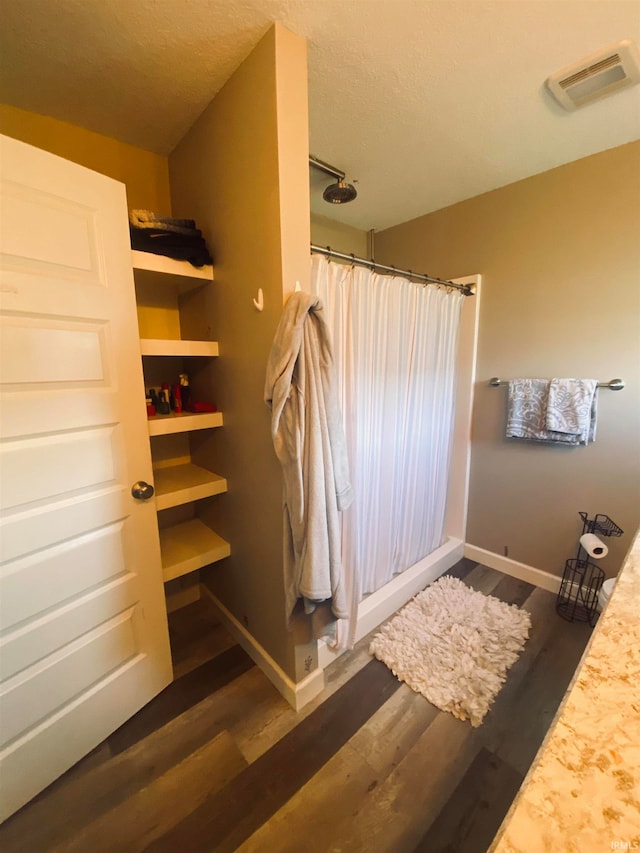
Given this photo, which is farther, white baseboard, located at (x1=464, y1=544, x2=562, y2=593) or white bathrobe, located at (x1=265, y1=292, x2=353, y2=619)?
white baseboard, located at (x1=464, y1=544, x2=562, y2=593)

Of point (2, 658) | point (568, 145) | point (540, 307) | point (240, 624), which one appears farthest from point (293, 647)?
point (568, 145)

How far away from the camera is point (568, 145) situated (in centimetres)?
161

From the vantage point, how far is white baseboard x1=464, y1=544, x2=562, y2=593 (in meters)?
2.05

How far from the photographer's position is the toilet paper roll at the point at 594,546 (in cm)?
170

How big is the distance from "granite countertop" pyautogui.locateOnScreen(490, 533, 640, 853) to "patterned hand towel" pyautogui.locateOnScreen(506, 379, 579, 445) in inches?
56.8

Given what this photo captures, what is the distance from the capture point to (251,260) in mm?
1239

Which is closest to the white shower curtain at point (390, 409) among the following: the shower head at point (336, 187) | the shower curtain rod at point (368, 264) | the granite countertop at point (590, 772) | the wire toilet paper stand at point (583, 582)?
the shower curtain rod at point (368, 264)

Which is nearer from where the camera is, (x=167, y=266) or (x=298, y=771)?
(x=298, y=771)

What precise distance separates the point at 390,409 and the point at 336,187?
4.06 ft

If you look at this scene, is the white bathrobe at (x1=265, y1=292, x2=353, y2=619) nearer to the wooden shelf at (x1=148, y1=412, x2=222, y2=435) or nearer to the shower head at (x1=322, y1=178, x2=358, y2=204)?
the wooden shelf at (x1=148, y1=412, x2=222, y2=435)

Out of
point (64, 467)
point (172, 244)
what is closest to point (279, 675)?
point (64, 467)

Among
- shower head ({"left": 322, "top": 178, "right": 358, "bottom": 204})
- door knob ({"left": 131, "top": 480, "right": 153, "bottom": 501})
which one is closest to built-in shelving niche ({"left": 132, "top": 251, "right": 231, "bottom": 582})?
door knob ({"left": 131, "top": 480, "right": 153, "bottom": 501})

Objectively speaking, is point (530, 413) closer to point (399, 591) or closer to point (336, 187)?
point (399, 591)

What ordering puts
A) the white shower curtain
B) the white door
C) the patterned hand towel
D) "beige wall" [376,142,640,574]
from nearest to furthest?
the white door
the white shower curtain
"beige wall" [376,142,640,574]
the patterned hand towel
